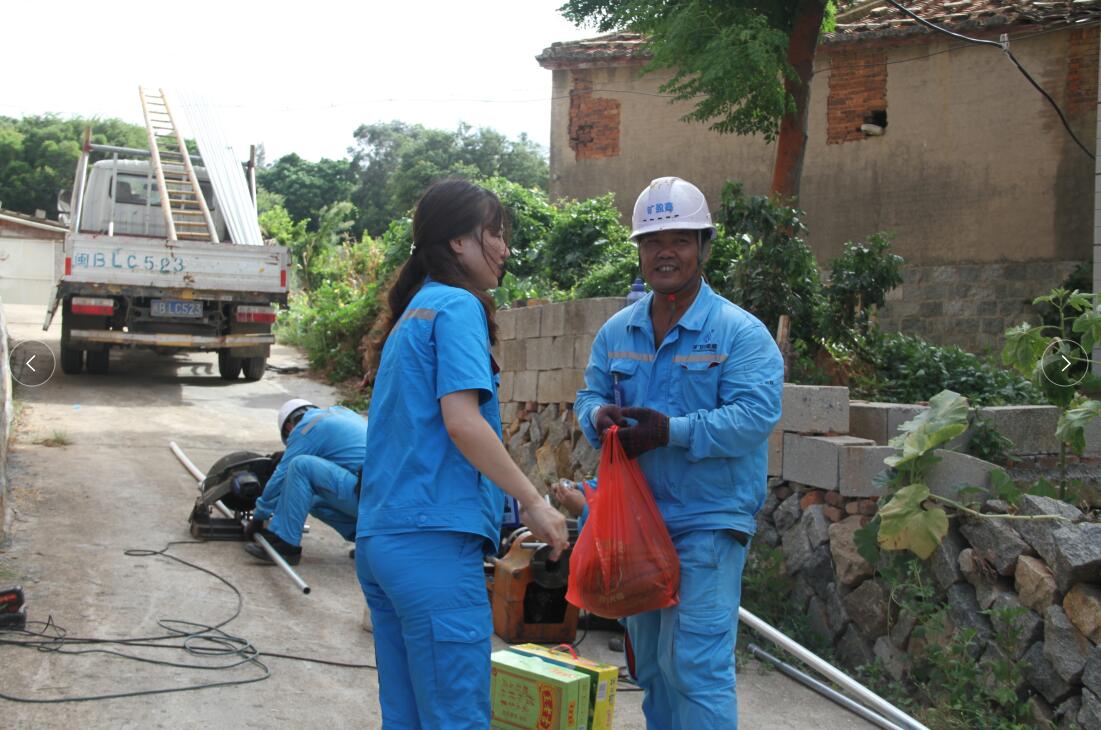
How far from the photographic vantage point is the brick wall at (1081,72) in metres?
13.1

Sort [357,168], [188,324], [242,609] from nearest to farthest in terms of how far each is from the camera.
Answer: [242,609]
[188,324]
[357,168]

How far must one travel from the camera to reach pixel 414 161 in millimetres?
35250

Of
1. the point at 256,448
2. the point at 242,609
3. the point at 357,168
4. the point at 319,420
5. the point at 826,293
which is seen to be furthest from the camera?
the point at 357,168

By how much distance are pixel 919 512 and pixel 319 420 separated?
3567 millimetres

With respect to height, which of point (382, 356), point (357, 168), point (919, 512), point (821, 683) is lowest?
point (821, 683)

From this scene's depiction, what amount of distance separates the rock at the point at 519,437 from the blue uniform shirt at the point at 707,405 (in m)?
5.94

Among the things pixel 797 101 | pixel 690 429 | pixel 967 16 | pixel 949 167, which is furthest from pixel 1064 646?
pixel 967 16

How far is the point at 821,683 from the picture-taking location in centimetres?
509

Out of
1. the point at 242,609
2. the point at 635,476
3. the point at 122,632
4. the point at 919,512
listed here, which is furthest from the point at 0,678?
the point at 919,512

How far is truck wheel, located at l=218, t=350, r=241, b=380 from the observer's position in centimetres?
1382

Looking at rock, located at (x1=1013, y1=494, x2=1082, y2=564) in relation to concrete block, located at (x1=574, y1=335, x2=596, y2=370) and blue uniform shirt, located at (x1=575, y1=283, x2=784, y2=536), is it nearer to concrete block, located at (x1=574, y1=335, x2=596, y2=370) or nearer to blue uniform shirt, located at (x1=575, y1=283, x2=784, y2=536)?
blue uniform shirt, located at (x1=575, y1=283, x2=784, y2=536)

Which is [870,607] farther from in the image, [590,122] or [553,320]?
[590,122]

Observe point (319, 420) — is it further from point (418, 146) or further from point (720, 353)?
point (418, 146)

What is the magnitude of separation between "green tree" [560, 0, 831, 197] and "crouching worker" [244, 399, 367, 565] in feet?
15.7
